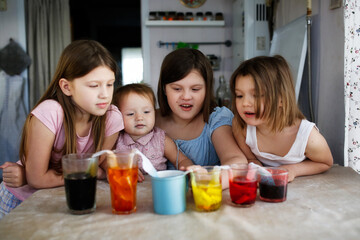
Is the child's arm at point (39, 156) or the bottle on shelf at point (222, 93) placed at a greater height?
the bottle on shelf at point (222, 93)

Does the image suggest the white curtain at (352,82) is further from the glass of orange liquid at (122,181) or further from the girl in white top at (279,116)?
the glass of orange liquid at (122,181)

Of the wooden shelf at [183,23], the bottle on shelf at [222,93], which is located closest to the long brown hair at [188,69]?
the bottle on shelf at [222,93]

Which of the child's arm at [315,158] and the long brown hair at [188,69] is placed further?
the long brown hair at [188,69]

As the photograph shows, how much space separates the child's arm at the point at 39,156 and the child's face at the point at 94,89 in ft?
0.55

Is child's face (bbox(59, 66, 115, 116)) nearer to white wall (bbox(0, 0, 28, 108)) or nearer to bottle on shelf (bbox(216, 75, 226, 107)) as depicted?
bottle on shelf (bbox(216, 75, 226, 107))

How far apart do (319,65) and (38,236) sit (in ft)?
6.48

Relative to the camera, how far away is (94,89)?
4.08ft

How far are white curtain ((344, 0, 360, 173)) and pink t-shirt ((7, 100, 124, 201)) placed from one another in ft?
3.66

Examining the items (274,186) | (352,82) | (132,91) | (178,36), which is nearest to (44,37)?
(178,36)

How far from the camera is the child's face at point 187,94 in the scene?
1.54 m

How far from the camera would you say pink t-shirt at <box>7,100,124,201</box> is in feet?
4.05

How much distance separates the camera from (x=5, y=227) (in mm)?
870

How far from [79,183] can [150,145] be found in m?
0.65

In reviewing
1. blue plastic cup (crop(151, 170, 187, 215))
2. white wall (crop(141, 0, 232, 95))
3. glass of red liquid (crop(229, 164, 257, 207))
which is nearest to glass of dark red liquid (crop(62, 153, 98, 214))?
blue plastic cup (crop(151, 170, 187, 215))
